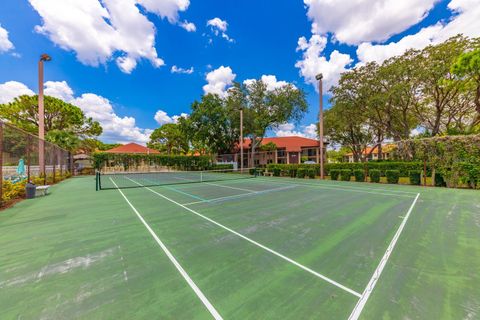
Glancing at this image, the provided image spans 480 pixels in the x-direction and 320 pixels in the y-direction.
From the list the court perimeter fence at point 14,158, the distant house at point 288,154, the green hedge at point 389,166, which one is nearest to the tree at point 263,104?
the distant house at point 288,154

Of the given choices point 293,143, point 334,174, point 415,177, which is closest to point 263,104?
point 293,143

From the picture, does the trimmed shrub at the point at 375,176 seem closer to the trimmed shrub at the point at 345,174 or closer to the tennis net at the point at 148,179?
the trimmed shrub at the point at 345,174

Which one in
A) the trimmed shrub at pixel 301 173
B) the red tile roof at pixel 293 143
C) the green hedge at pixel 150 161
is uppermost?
the red tile roof at pixel 293 143

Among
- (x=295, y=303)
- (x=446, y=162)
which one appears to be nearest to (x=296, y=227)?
(x=295, y=303)

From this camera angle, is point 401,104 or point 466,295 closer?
point 466,295

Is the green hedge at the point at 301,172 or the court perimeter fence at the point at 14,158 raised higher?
the court perimeter fence at the point at 14,158

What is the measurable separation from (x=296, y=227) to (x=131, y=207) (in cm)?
551

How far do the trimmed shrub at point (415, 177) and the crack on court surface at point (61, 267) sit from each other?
1646 cm

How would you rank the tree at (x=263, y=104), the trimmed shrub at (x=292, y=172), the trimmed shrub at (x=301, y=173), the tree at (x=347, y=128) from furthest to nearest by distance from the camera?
the tree at (x=263, y=104) < the tree at (x=347, y=128) < the trimmed shrub at (x=292, y=172) < the trimmed shrub at (x=301, y=173)

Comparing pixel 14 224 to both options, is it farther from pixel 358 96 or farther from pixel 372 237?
pixel 358 96

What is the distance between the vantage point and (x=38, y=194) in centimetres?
885

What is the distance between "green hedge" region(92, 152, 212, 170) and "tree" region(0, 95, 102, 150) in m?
3.51

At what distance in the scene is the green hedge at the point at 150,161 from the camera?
24297mm

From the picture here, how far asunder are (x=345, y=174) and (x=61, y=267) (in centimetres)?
1723
